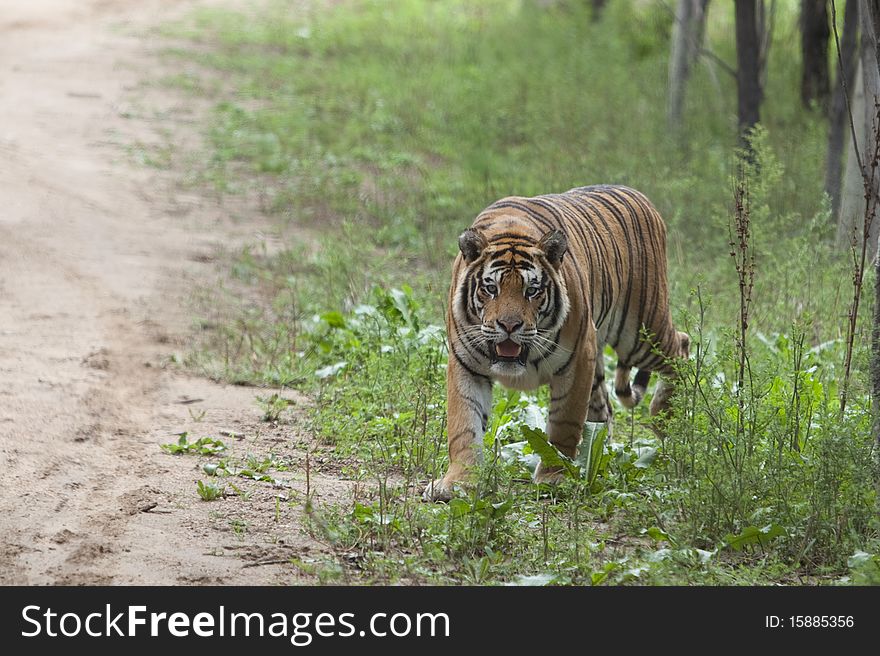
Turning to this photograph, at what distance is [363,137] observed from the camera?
543 inches

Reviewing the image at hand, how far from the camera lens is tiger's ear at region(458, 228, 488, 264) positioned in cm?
518

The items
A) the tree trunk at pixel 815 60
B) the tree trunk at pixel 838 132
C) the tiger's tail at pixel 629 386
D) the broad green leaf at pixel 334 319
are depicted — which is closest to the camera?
the tiger's tail at pixel 629 386

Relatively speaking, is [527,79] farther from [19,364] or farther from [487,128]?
[19,364]

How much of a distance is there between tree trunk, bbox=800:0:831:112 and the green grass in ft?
1.27

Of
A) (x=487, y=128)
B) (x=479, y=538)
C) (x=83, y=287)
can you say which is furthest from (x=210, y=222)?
(x=479, y=538)

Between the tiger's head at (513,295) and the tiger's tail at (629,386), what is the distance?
4.50ft

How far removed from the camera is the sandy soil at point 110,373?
4582mm

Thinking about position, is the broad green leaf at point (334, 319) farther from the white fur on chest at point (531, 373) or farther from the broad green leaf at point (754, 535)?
the broad green leaf at point (754, 535)

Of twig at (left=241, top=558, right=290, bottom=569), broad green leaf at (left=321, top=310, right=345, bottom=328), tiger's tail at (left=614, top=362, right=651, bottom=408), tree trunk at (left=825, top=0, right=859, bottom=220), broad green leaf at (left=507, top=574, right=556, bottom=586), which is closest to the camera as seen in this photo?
broad green leaf at (left=507, top=574, right=556, bottom=586)

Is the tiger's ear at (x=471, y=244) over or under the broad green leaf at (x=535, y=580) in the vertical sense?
over

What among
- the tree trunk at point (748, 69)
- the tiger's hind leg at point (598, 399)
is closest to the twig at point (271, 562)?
the tiger's hind leg at point (598, 399)

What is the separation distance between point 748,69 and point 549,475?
290 inches

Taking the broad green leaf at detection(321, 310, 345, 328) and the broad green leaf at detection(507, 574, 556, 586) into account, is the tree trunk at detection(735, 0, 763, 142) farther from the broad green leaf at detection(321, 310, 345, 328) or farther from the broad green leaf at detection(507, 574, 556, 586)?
the broad green leaf at detection(507, 574, 556, 586)

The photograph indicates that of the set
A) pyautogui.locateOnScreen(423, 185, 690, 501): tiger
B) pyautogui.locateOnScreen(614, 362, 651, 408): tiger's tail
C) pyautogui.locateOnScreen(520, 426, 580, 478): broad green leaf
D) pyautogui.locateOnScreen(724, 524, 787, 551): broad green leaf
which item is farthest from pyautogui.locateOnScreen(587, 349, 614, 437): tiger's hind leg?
pyautogui.locateOnScreen(724, 524, 787, 551): broad green leaf
